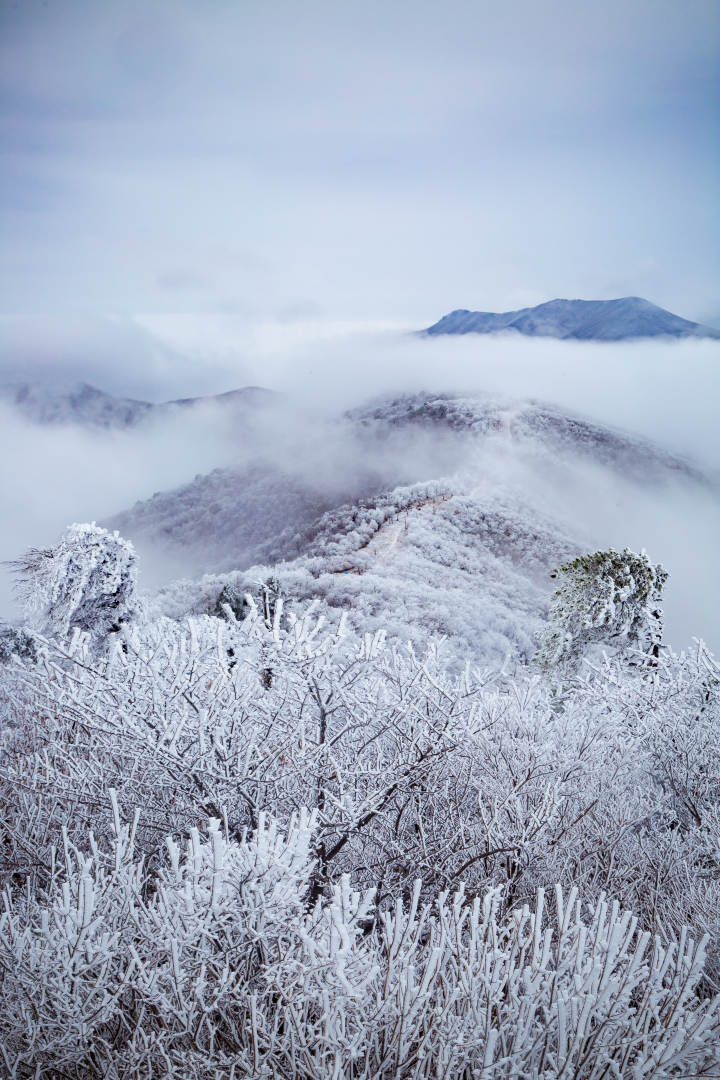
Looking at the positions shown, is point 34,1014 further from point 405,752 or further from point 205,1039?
point 405,752

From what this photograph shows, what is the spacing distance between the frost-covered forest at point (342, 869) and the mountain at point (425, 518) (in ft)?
47.8

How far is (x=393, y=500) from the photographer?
80.9m

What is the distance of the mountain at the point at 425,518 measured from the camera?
38781mm

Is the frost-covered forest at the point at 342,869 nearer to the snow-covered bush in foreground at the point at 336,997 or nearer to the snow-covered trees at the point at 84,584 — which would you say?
the snow-covered bush in foreground at the point at 336,997

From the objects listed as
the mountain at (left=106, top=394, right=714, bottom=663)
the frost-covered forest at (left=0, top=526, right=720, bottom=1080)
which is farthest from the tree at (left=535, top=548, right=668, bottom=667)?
the mountain at (left=106, top=394, right=714, bottom=663)

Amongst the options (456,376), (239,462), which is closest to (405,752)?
(239,462)

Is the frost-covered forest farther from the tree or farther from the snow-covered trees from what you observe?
the tree

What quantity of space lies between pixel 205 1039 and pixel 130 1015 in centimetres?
61

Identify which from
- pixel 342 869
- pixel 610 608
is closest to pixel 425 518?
→ pixel 610 608

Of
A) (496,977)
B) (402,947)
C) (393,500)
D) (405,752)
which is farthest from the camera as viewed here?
(393,500)

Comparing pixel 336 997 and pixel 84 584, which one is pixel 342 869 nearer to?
pixel 336 997

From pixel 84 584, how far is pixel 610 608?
15072 millimetres

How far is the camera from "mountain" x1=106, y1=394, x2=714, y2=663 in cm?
3878

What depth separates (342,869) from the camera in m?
6.01
